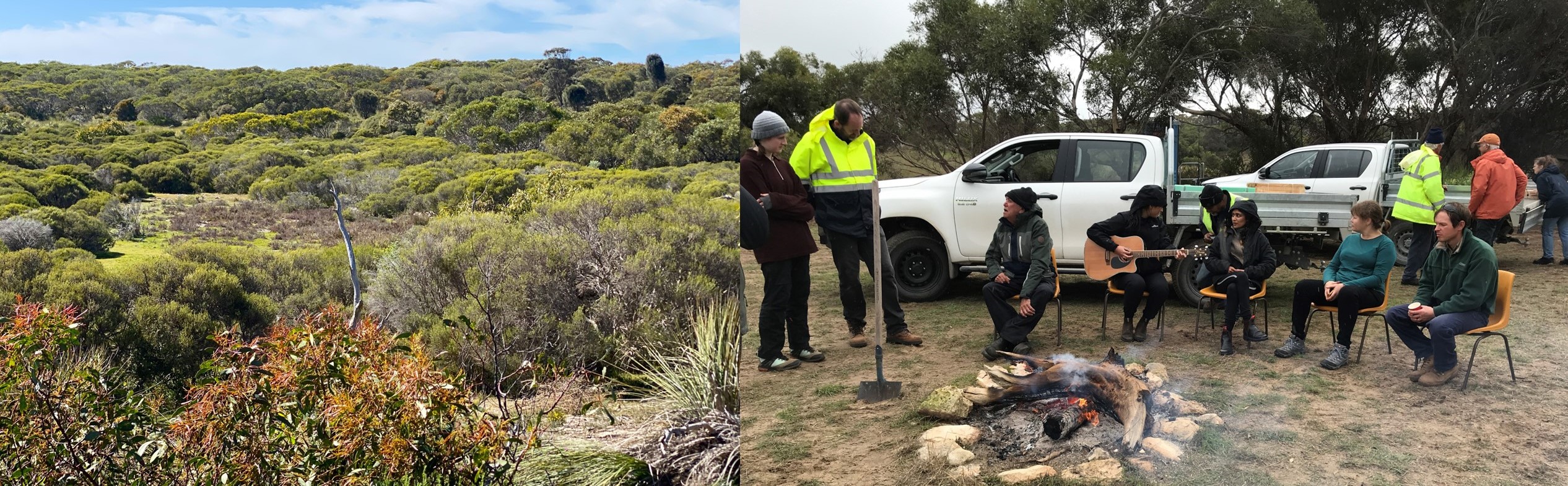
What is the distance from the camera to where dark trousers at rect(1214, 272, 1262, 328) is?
2.62 m

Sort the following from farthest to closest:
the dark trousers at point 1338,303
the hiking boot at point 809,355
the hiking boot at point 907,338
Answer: the hiking boot at point 809,355
the hiking boot at point 907,338
the dark trousers at point 1338,303

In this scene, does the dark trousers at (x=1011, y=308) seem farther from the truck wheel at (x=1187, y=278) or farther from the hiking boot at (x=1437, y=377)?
the hiking boot at (x=1437, y=377)

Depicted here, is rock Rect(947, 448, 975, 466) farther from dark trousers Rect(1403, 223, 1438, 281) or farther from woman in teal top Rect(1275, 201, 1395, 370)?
dark trousers Rect(1403, 223, 1438, 281)

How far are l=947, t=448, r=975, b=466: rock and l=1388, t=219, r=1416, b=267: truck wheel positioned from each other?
1.30 metres

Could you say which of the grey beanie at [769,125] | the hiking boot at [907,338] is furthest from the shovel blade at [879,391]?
the grey beanie at [769,125]

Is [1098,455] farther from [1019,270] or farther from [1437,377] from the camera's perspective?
[1437,377]

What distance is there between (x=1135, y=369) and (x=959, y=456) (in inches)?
22.6

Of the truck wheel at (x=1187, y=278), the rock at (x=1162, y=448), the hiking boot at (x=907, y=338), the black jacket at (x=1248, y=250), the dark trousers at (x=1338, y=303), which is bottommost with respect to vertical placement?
the rock at (x=1162, y=448)

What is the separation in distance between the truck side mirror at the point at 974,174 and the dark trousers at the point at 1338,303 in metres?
0.91

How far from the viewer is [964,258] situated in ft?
9.35

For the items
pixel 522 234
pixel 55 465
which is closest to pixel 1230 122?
pixel 522 234

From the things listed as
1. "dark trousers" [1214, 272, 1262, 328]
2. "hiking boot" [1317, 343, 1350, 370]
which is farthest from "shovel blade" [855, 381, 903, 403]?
"hiking boot" [1317, 343, 1350, 370]

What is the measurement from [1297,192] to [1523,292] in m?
0.76

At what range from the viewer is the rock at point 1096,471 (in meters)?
2.74
